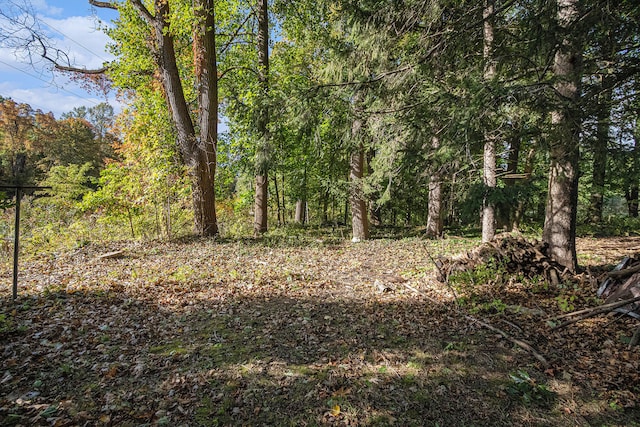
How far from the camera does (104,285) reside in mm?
5527

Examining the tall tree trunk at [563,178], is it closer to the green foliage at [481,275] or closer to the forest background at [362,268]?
the forest background at [362,268]

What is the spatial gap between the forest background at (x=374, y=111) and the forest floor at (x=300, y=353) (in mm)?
1734

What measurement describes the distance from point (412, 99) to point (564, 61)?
8.16 feet

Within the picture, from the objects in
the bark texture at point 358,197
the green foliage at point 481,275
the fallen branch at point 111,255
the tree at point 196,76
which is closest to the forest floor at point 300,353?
the green foliage at point 481,275

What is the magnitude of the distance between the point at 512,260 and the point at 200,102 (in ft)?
29.2

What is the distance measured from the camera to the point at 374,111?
18.5ft

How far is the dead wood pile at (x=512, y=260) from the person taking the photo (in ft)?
17.9

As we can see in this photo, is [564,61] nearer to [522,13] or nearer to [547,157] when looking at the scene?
[522,13]

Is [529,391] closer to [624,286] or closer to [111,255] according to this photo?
[624,286]

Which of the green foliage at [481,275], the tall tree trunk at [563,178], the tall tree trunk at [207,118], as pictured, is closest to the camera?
the tall tree trunk at [563,178]

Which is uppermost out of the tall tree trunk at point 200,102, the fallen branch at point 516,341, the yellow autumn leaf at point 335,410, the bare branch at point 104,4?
the bare branch at point 104,4

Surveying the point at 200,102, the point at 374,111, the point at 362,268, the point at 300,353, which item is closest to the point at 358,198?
the point at 362,268

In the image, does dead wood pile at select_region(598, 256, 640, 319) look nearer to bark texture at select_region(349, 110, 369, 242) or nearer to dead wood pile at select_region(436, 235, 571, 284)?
dead wood pile at select_region(436, 235, 571, 284)

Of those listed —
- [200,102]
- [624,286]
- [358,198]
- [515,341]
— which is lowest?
[515,341]
